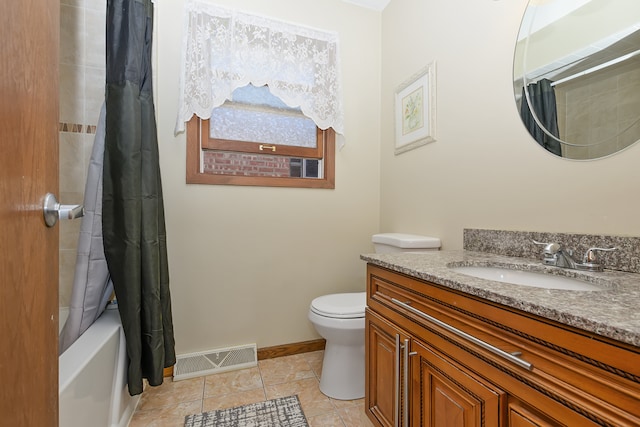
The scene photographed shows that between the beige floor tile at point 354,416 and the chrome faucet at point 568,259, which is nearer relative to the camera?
the chrome faucet at point 568,259

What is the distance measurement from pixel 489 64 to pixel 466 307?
1190 millimetres

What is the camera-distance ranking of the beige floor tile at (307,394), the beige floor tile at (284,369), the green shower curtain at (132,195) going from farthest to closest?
the beige floor tile at (284,369) → the beige floor tile at (307,394) → the green shower curtain at (132,195)

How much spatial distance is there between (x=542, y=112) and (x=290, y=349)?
1.95m

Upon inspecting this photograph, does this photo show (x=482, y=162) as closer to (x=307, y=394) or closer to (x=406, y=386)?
(x=406, y=386)

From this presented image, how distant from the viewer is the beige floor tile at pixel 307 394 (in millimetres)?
1481

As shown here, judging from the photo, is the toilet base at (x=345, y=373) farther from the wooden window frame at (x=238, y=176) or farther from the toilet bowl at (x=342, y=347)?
the wooden window frame at (x=238, y=176)

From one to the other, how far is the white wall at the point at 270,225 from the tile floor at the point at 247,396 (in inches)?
8.8

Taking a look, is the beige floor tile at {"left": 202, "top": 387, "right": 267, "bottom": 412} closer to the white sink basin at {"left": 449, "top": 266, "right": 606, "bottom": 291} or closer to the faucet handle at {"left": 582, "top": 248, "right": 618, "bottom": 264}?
the white sink basin at {"left": 449, "top": 266, "right": 606, "bottom": 291}

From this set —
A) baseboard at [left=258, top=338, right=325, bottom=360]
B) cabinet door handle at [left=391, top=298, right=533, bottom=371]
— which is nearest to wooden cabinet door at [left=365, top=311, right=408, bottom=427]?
cabinet door handle at [left=391, top=298, right=533, bottom=371]

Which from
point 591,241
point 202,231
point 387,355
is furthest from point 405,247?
point 202,231

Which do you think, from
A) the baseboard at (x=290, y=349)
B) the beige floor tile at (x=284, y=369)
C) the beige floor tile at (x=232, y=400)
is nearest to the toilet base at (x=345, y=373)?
the beige floor tile at (x=284, y=369)

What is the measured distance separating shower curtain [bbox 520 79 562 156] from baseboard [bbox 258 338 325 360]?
1.80 m

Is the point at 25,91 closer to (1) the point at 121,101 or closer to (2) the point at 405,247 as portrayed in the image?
(1) the point at 121,101

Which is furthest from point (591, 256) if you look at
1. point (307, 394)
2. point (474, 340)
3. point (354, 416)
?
point (307, 394)
